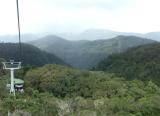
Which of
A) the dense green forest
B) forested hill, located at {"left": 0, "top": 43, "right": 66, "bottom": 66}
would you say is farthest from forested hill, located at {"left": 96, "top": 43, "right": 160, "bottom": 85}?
Answer: forested hill, located at {"left": 0, "top": 43, "right": 66, "bottom": 66}

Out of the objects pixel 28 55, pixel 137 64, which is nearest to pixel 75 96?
pixel 137 64

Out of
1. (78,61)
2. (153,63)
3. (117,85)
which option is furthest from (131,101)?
(78,61)

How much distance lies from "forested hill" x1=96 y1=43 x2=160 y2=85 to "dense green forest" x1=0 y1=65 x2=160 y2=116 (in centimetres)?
1927

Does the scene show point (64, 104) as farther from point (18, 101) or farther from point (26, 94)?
point (26, 94)

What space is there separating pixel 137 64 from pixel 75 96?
126 feet

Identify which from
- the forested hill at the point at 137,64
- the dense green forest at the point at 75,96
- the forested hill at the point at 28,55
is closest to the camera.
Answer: the dense green forest at the point at 75,96

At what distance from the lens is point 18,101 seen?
32406mm

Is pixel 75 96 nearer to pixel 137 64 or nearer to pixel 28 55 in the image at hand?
pixel 137 64

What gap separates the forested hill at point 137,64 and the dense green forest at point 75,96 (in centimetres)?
1927

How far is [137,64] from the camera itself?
81.1 m

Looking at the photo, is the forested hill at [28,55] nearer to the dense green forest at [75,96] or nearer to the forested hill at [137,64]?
the forested hill at [137,64]

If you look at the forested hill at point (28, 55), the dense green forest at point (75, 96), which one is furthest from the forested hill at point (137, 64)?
the forested hill at point (28, 55)

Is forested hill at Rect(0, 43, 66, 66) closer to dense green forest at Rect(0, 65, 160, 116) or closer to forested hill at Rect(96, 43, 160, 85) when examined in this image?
forested hill at Rect(96, 43, 160, 85)

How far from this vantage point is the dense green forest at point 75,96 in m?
32.6
